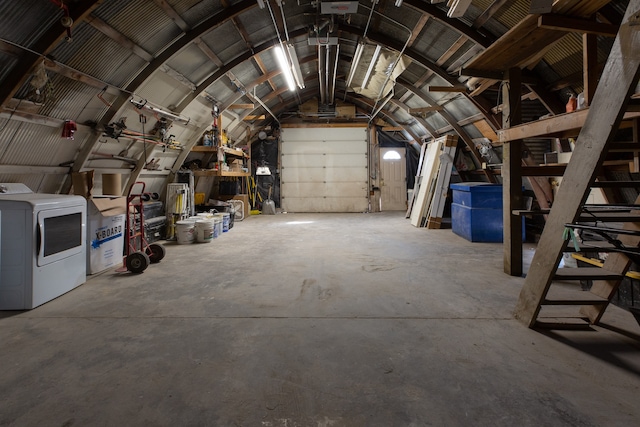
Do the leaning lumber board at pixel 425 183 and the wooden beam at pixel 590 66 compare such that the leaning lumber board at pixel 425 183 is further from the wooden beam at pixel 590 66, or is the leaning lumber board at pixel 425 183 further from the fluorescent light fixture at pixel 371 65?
the wooden beam at pixel 590 66

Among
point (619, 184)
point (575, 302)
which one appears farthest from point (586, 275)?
point (619, 184)

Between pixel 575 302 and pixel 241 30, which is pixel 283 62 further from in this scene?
pixel 575 302

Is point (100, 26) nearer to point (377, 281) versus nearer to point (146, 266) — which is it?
point (146, 266)

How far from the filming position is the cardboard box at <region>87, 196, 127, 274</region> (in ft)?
12.5

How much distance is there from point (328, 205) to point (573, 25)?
858cm

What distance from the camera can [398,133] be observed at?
1119 centimetres

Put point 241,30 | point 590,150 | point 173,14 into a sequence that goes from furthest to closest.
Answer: point 241,30
point 173,14
point 590,150

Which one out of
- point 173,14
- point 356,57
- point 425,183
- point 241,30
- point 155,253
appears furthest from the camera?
point 425,183

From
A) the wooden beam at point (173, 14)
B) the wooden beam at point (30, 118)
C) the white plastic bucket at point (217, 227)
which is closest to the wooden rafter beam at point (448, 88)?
the wooden beam at point (173, 14)

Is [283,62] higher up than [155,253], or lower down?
higher up

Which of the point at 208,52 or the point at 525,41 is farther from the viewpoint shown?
the point at 208,52

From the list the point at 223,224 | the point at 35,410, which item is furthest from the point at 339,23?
the point at 35,410

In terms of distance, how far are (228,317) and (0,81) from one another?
10.4 feet

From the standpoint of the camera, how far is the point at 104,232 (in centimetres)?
401
